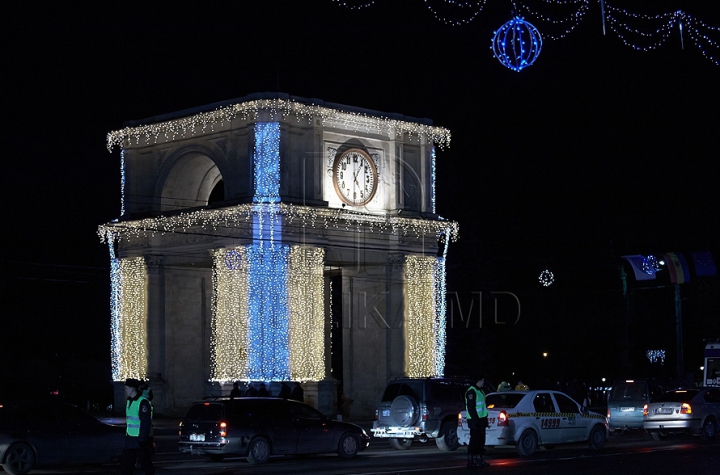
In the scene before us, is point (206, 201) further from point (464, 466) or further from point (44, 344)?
point (464, 466)

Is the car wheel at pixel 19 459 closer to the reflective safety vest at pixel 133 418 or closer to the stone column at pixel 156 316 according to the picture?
the reflective safety vest at pixel 133 418

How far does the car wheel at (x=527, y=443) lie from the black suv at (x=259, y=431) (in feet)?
13.0

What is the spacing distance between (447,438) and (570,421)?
3.56 meters

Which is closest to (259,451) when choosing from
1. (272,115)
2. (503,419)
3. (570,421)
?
(503,419)

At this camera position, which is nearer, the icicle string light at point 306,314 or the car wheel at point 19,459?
the car wheel at point 19,459

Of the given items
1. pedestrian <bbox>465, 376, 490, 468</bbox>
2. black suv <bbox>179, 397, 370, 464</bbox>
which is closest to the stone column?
black suv <bbox>179, 397, 370, 464</bbox>

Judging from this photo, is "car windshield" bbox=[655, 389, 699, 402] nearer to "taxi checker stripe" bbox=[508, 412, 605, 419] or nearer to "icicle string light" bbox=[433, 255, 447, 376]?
"taxi checker stripe" bbox=[508, 412, 605, 419]

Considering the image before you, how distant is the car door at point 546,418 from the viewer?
2994 cm

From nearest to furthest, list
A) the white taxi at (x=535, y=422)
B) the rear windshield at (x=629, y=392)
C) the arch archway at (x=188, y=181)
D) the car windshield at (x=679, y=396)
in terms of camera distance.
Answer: the white taxi at (x=535, y=422), the car windshield at (x=679, y=396), the rear windshield at (x=629, y=392), the arch archway at (x=188, y=181)

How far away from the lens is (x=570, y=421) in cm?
3069

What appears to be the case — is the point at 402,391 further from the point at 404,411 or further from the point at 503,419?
the point at 503,419

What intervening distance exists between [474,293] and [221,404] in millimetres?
43830

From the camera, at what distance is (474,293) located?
7188cm

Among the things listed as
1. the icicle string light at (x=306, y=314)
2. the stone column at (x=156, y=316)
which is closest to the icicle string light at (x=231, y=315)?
the icicle string light at (x=306, y=314)
